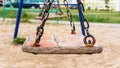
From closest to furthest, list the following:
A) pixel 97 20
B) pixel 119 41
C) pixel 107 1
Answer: pixel 119 41
pixel 97 20
pixel 107 1

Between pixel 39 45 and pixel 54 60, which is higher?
pixel 39 45

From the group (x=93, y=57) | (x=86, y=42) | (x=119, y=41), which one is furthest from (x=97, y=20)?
(x=86, y=42)

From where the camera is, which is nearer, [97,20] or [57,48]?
[57,48]

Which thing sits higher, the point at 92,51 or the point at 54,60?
the point at 92,51

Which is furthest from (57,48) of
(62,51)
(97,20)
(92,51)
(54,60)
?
(97,20)

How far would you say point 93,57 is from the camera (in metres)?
5.90

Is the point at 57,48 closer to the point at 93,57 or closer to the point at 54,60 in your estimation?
the point at 54,60

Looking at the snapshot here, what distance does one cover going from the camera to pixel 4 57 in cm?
589

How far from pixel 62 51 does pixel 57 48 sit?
0.14 ft

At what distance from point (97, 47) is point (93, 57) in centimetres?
313

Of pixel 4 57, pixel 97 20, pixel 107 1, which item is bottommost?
pixel 107 1

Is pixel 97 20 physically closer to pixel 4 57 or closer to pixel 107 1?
pixel 4 57

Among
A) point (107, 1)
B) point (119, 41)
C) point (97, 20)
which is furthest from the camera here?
point (107, 1)

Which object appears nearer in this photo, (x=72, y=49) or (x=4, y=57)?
(x=72, y=49)
